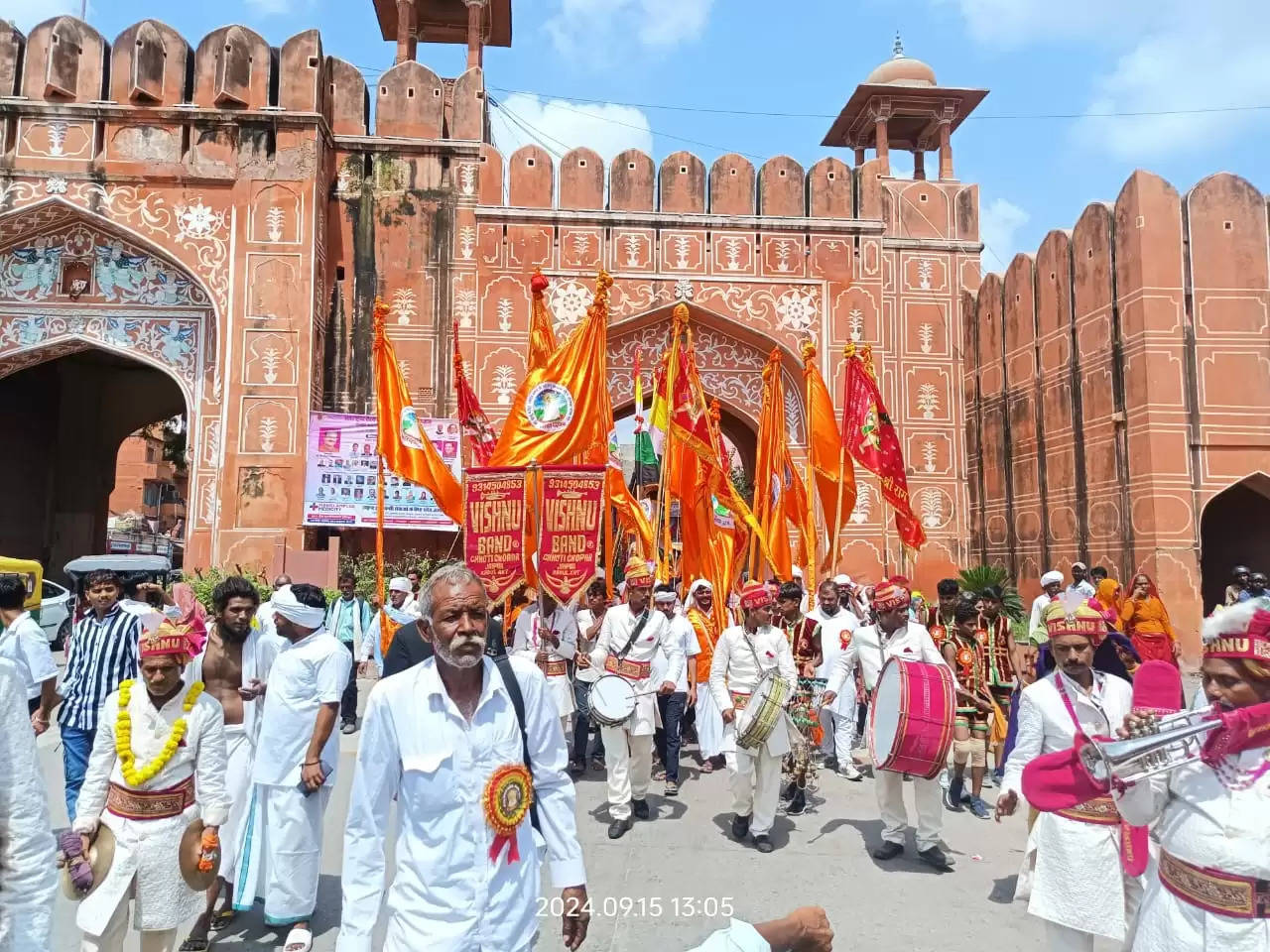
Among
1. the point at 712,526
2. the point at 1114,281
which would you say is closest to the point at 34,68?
the point at 712,526

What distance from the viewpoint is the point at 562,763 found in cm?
249

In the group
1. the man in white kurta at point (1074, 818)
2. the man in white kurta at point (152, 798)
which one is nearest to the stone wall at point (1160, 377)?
the man in white kurta at point (1074, 818)

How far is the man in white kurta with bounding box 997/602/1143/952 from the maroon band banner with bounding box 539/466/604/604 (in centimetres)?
355

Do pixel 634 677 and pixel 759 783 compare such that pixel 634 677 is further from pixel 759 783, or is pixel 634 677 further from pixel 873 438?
pixel 873 438

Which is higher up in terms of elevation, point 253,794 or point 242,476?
point 242,476

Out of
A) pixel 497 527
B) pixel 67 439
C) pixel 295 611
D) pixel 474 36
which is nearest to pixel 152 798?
pixel 295 611

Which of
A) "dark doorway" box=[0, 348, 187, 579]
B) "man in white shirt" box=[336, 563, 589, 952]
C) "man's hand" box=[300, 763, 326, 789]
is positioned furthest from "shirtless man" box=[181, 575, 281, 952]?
"dark doorway" box=[0, 348, 187, 579]

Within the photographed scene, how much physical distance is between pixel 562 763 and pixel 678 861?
108 inches

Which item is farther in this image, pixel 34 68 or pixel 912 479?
pixel 912 479

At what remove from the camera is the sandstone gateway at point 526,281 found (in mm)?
12859

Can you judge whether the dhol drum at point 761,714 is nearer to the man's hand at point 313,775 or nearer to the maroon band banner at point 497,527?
the maroon band banner at point 497,527

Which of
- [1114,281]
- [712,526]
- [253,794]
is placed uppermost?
[1114,281]

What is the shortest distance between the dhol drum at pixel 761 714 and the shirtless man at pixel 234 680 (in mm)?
2605

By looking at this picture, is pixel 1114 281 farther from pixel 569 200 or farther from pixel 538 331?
pixel 538 331
